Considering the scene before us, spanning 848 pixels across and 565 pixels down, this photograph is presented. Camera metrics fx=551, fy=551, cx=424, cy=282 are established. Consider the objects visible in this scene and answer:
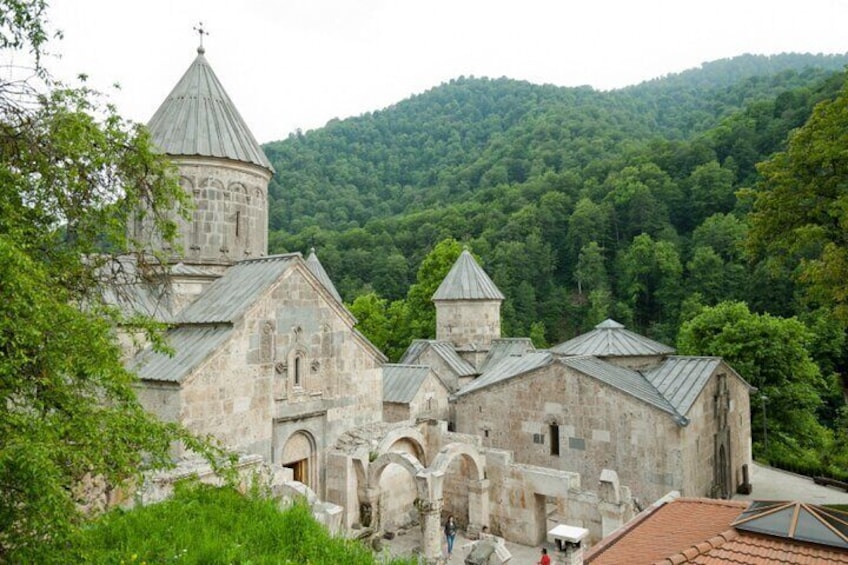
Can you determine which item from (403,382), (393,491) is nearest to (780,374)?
(403,382)

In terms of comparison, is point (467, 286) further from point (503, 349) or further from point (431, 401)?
point (431, 401)

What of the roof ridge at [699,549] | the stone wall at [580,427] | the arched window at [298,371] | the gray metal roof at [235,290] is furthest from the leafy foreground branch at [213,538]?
the stone wall at [580,427]

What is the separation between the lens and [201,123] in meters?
12.4

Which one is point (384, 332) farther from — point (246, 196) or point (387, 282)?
point (246, 196)

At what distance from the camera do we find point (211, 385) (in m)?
8.92

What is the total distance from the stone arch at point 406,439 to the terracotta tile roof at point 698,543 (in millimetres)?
5099

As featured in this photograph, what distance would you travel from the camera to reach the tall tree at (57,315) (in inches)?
157

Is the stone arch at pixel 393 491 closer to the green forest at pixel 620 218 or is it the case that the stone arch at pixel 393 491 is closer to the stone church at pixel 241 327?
the stone church at pixel 241 327

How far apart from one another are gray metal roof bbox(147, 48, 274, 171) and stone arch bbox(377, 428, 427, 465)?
6670 mm

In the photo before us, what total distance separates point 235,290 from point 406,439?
5084 mm

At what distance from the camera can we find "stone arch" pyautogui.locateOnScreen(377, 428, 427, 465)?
1145 cm

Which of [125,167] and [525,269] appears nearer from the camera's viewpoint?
[125,167]

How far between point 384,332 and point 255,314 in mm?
25851

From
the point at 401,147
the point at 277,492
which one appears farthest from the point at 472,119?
the point at 277,492
